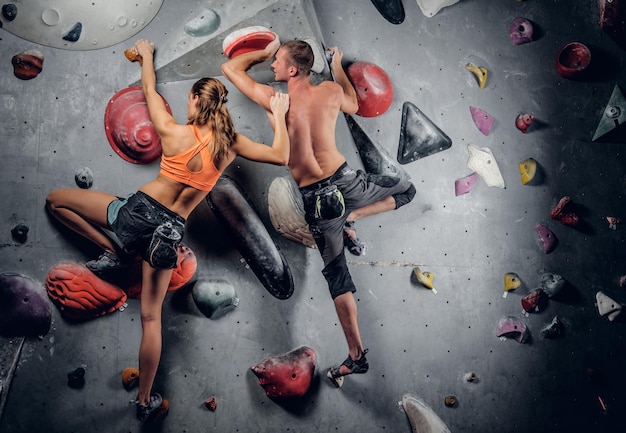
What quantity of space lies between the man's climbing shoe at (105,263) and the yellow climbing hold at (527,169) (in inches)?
100

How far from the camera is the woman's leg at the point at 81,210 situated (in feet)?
9.64

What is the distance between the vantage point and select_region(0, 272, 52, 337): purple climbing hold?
288 centimetres

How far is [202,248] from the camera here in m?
3.17

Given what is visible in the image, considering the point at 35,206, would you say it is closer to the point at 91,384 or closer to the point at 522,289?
the point at 91,384

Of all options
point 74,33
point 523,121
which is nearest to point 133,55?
point 74,33

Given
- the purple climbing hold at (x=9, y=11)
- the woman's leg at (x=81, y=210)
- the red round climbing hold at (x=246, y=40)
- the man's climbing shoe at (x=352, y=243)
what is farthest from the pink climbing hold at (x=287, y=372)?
the purple climbing hold at (x=9, y=11)

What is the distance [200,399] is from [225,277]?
0.64m

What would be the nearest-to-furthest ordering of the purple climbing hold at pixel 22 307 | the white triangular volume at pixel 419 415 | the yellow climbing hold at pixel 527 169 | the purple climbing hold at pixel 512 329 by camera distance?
1. the purple climbing hold at pixel 22 307
2. the white triangular volume at pixel 419 415
3. the purple climbing hold at pixel 512 329
4. the yellow climbing hold at pixel 527 169

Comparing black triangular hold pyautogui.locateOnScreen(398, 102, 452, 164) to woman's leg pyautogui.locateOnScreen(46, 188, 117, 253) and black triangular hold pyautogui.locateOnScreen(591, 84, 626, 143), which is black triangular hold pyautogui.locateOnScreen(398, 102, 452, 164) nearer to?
black triangular hold pyautogui.locateOnScreen(591, 84, 626, 143)

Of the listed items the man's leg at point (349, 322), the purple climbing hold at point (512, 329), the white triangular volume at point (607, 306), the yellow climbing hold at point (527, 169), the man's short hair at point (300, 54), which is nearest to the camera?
the man's short hair at point (300, 54)

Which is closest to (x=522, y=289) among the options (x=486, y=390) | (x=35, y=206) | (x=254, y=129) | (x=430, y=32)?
(x=486, y=390)

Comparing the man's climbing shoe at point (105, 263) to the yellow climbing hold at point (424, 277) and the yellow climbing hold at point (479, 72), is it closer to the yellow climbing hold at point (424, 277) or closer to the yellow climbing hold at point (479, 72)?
the yellow climbing hold at point (424, 277)

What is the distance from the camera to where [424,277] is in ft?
11.9

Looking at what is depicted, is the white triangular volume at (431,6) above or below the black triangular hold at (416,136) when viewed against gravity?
above
